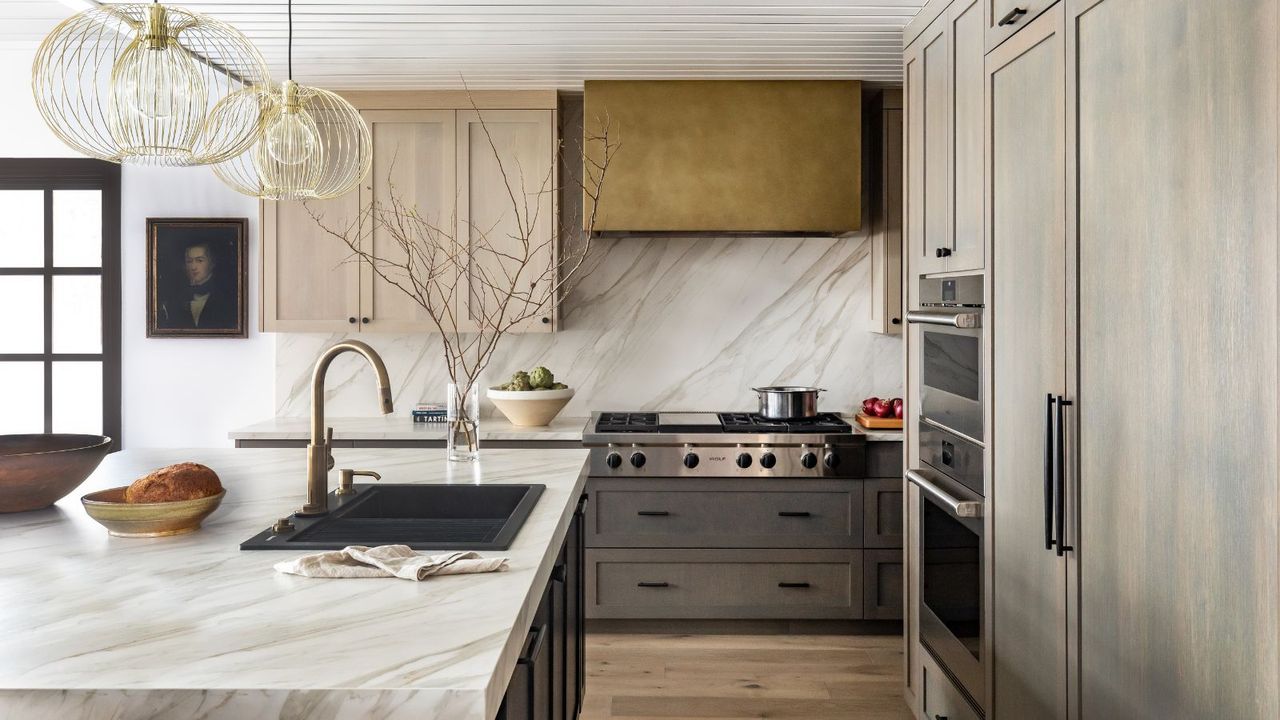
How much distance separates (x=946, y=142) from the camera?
2773 mm

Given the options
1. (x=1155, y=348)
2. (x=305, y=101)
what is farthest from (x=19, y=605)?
(x=1155, y=348)

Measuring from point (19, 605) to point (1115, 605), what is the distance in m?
1.84

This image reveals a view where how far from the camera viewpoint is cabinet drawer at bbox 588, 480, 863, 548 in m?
3.94

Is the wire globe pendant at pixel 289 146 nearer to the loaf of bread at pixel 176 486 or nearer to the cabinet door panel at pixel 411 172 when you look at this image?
the loaf of bread at pixel 176 486

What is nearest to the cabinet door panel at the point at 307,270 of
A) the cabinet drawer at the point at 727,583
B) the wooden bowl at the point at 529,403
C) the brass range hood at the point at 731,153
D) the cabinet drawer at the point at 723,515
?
the wooden bowl at the point at 529,403

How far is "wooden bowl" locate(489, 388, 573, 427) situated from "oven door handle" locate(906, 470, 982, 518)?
1.70 metres

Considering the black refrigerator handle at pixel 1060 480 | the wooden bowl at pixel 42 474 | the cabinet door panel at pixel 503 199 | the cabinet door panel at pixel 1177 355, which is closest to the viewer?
the cabinet door panel at pixel 1177 355

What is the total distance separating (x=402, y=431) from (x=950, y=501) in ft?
7.78

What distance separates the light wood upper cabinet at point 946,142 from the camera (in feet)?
8.30

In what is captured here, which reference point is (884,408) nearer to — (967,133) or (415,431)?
(967,133)

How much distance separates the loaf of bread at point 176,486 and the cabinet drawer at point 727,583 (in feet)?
7.56

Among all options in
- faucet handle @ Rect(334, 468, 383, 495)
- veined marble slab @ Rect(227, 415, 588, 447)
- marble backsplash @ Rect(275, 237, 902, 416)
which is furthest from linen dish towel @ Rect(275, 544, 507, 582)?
marble backsplash @ Rect(275, 237, 902, 416)

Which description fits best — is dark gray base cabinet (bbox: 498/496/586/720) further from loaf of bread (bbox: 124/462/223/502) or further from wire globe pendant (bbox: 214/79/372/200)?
wire globe pendant (bbox: 214/79/372/200)

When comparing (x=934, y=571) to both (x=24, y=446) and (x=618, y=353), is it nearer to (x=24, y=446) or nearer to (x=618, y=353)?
(x=618, y=353)
